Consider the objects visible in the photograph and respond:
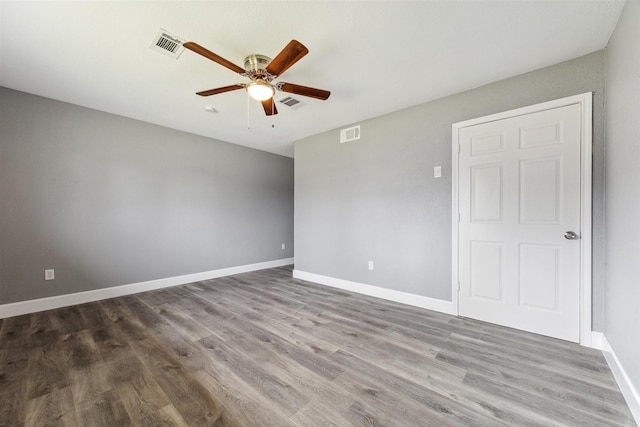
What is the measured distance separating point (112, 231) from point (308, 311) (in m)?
2.95

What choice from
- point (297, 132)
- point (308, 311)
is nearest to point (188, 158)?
point (297, 132)

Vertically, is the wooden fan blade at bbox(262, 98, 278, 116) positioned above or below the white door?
above

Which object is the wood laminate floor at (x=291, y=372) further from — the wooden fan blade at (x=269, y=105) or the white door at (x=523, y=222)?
the wooden fan blade at (x=269, y=105)

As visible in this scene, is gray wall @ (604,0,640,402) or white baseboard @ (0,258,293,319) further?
white baseboard @ (0,258,293,319)

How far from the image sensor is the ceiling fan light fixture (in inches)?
81.8

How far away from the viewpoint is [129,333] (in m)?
2.37

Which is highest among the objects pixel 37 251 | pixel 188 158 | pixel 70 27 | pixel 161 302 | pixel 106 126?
pixel 70 27

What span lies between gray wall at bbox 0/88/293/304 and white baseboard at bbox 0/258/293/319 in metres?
0.07

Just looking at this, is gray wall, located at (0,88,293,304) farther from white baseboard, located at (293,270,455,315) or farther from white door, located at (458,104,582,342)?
white door, located at (458,104,582,342)

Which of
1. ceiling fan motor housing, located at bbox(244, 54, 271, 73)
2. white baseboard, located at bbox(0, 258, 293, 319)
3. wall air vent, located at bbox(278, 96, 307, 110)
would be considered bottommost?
white baseboard, located at bbox(0, 258, 293, 319)

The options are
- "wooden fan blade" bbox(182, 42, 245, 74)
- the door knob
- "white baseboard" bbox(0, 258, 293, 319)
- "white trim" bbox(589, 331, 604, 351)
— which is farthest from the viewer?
"white baseboard" bbox(0, 258, 293, 319)

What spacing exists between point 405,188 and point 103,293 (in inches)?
168

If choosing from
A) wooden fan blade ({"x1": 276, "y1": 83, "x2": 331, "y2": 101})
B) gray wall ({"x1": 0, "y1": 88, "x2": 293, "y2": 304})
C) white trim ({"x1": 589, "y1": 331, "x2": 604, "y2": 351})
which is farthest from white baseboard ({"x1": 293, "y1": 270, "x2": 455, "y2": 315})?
wooden fan blade ({"x1": 276, "y1": 83, "x2": 331, "y2": 101})

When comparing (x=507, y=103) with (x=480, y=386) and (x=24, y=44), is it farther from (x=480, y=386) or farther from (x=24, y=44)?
(x=24, y=44)
